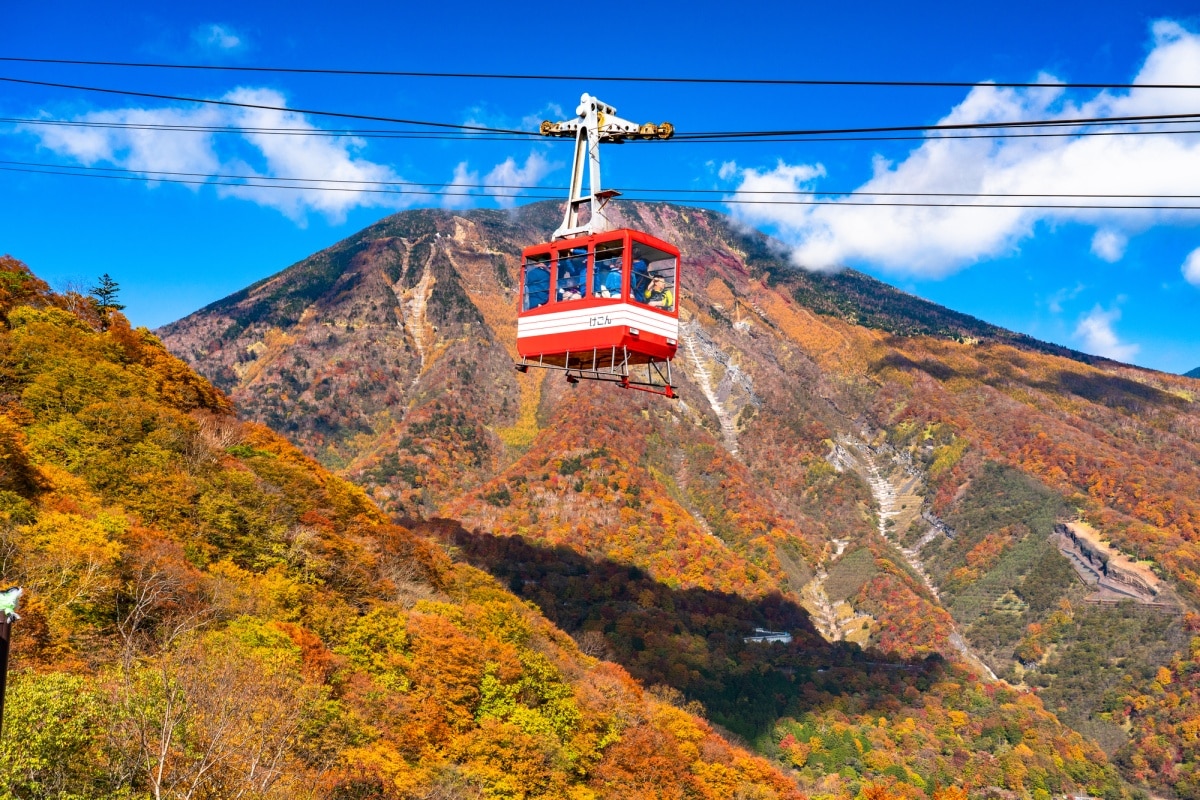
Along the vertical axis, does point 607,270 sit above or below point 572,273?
below

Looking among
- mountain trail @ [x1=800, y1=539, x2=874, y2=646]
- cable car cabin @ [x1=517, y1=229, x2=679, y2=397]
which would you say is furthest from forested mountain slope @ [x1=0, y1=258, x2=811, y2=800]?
mountain trail @ [x1=800, y1=539, x2=874, y2=646]

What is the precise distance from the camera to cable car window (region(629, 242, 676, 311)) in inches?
999

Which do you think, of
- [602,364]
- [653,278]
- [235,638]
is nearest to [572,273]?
[653,278]

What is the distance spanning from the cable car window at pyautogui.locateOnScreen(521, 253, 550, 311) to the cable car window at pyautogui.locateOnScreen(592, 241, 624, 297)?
175cm

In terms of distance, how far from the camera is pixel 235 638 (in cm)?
3319

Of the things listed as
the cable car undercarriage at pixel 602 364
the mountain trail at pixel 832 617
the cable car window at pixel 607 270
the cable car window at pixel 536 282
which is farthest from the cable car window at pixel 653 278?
the mountain trail at pixel 832 617

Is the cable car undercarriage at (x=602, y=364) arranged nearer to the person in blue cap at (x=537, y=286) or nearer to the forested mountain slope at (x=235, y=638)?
the person in blue cap at (x=537, y=286)

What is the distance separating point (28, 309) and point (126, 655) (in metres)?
36.7

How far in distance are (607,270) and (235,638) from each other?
742 inches

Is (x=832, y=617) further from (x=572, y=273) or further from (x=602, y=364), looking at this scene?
(x=572, y=273)

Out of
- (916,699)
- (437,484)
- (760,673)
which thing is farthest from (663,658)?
(437,484)

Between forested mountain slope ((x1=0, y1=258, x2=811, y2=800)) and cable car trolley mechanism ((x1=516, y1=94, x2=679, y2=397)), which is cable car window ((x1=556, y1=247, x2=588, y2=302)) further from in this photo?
forested mountain slope ((x1=0, y1=258, x2=811, y2=800))

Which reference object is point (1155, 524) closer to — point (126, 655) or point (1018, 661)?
point (1018, 661)

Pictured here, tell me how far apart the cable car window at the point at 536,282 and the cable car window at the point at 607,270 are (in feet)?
5.74
